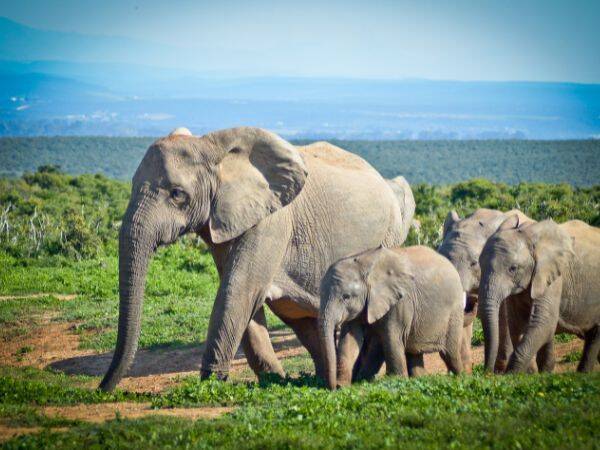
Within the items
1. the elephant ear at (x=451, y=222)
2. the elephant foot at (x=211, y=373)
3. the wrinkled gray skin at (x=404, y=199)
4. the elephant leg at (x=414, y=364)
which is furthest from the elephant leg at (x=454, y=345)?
the wrinkled gray skin at (x=404, y=199)

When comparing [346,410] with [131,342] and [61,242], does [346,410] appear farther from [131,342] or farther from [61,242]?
[61,242]

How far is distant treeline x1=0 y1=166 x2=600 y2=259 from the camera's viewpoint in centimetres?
2695

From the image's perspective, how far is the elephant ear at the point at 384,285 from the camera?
1179cm

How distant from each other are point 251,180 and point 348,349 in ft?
6.78

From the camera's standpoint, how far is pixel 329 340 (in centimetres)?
1124

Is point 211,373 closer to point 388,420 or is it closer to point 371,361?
point 371,361

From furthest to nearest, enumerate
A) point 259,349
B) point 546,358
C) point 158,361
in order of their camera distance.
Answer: point 158,361 < point 546,358 < point 259,349

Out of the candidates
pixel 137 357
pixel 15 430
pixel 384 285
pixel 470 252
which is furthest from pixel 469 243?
pixel 15 430

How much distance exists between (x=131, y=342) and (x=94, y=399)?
2.15 ft

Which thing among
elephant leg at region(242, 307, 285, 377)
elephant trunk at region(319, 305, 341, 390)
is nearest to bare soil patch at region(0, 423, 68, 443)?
elephant trunk at region(319, 305, 341, 390)

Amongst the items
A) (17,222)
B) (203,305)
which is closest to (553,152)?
(17,222)

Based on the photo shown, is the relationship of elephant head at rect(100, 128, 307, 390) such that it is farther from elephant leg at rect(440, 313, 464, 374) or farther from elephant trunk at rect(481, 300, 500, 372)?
elephant trunk at rect(481, 300, 500, 372)

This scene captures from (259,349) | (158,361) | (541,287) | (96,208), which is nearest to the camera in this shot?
(259,349)

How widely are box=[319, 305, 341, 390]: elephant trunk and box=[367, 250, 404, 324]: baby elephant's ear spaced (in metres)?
0.45
